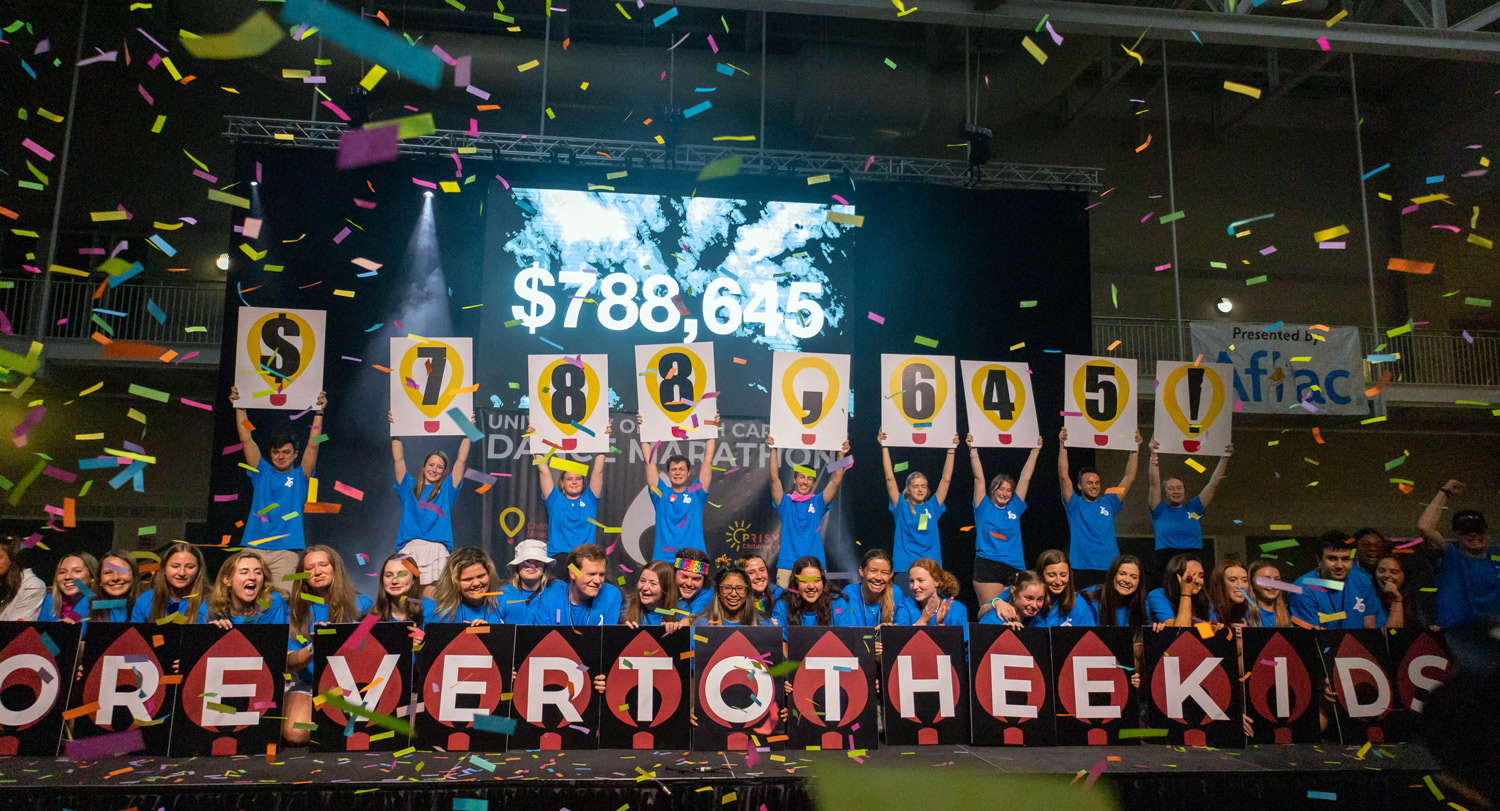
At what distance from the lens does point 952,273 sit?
856 centimetres

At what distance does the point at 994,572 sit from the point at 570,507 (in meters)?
3.50

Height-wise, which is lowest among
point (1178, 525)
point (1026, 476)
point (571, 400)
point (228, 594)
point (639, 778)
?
point (639, 778)

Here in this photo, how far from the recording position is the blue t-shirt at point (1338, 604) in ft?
18.5

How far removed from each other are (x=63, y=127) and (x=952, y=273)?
11.3 metres

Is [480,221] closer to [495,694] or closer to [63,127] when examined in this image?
[495,694]

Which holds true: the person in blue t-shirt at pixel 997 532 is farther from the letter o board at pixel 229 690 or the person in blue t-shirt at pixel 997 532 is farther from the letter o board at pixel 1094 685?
the letter o board at pixel 229 690

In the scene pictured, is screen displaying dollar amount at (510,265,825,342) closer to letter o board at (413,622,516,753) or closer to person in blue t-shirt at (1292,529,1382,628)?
letter o board at (413,622,516,753)

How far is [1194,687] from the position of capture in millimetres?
4586

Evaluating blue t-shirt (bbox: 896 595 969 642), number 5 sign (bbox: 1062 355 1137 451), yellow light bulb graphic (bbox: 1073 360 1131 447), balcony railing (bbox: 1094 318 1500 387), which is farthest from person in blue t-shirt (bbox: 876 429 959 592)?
balcony railing (bbox: 1094 318 1500 387)

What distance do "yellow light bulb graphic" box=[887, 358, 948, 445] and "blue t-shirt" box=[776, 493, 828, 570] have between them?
1060 mm

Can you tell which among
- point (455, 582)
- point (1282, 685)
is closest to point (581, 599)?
point (455, 582)

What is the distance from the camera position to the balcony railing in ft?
39.2

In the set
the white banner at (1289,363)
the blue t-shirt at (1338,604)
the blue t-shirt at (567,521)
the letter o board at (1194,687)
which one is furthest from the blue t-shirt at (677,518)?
the white banner at (1289,363)

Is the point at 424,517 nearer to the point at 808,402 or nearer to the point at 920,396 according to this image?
the point at 808,402
